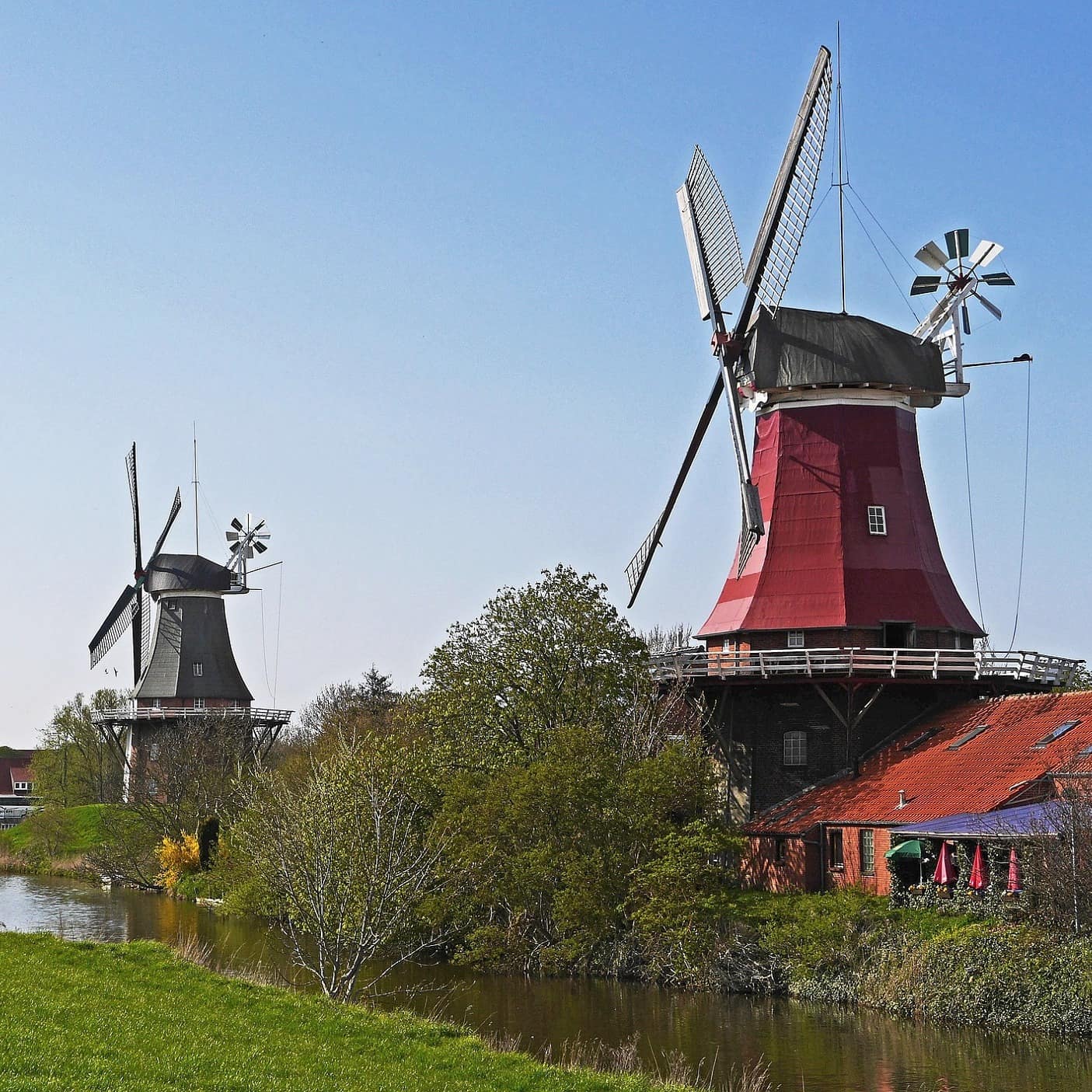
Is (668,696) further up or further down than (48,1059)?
further up

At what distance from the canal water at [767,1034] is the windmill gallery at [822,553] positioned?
6.68 metres

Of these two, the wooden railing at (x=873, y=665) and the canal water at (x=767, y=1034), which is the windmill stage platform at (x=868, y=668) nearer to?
the wooden railing at (x=873, y=665)

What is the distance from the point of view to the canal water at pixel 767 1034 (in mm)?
17875

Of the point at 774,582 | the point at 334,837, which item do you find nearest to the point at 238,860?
the point at 774,582

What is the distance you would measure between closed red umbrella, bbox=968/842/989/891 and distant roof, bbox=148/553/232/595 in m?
40.4

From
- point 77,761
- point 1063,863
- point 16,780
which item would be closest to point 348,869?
point 1063,863

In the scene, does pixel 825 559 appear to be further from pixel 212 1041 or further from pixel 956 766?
pixel 212 1041

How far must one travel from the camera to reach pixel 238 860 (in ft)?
119

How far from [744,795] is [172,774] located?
2480 centimetres

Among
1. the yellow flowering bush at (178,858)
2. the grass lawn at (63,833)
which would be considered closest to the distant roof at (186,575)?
the grass lawn at (63,833)

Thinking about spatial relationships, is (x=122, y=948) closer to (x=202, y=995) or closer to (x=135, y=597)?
(x=202, y=995)

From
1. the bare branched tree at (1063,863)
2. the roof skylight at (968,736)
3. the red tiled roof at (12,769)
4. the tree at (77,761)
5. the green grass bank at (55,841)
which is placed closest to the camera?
the bare branched tree at (1063,863)

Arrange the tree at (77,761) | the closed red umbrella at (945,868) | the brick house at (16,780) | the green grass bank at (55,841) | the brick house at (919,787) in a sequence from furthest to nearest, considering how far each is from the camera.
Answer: the brick house at (16,780)
the tree at (77,761)
the green grass bank at (55,841)
the brick house at (919,787)
the closed red umbrella at (945,868)

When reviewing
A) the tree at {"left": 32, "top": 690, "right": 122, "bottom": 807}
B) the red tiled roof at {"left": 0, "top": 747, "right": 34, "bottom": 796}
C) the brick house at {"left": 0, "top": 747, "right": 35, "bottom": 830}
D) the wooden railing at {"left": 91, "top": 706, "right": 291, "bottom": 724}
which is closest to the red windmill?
the wooden railing at {"left": 91, "top": 706, "right": 291, "bottom": 724}
